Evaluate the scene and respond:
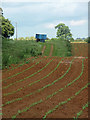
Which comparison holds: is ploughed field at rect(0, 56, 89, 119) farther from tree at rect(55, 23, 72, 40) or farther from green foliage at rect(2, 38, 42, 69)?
tree at rect(55, 23, 72, 40)

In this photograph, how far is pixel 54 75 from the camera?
1166cm

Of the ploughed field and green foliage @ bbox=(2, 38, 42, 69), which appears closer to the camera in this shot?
the ploughed field

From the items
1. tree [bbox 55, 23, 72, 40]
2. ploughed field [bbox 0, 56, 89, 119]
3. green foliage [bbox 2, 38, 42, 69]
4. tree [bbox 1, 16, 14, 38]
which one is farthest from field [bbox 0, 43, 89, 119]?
tree [bbox 55, 23, 72, 40]

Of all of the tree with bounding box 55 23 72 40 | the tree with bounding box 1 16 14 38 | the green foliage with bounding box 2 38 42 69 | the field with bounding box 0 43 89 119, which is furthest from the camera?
the tree with bounding box 55 23 72 40

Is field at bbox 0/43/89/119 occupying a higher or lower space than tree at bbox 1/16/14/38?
lower

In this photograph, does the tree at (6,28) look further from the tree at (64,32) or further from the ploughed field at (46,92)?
the ploughed field at (46,92)

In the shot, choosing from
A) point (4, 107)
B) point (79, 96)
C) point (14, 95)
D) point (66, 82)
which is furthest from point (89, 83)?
point (4, 107)

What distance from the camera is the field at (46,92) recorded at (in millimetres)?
6256

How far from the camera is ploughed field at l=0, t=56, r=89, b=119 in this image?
626 centimetres

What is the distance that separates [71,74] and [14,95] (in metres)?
4.70

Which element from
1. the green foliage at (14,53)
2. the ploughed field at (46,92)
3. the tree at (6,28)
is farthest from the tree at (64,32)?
the ploughed field at (46,92)

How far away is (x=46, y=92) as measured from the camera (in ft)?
27.9

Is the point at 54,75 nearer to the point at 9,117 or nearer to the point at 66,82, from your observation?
the point at 66,82

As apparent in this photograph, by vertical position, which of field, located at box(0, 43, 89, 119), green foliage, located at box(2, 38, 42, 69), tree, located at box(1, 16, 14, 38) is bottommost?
field, located at box(0, 43, 89, 119)
